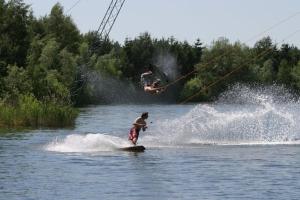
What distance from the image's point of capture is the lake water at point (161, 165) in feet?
82.7

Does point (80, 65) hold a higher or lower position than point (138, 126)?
higher

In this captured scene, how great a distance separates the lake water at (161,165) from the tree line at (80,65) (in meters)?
3.57

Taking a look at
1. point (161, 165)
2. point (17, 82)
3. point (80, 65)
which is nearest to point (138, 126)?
point (161, 165)

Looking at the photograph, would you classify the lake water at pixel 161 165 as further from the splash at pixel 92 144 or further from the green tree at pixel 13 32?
the green tree at pixel 13 32

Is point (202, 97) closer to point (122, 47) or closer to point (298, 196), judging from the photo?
point (122, 47)

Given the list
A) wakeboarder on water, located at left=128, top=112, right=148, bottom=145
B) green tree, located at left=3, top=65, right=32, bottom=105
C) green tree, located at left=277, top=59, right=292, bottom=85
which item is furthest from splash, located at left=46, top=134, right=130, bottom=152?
green tree, located at left=277, top=59, right=292, bottom=85

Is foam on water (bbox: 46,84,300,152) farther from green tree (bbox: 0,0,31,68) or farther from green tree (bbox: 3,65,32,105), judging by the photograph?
green tree (bbox: 0,0,31,68)

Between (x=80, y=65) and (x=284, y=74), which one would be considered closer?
(x=80, y=65)

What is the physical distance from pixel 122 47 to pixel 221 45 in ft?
55.1

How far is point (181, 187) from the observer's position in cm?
2602

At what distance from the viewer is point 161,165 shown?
31547 millimetres

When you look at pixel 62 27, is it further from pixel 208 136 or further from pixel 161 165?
pixel 161 165

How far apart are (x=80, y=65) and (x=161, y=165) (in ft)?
236

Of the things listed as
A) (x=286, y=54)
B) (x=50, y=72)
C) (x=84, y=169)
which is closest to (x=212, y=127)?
(x=84, y=169)
